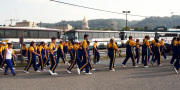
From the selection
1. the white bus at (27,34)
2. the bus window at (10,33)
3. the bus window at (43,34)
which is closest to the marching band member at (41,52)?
the white bus at (27,34)

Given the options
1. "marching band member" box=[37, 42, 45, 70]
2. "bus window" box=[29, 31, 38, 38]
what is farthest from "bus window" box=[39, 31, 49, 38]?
"marching band member" box=[37, 42, 45, 70]

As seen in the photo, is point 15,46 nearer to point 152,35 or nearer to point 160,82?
point 160,82

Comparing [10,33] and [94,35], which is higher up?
[10,33]

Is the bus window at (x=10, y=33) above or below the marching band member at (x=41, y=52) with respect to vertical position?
above

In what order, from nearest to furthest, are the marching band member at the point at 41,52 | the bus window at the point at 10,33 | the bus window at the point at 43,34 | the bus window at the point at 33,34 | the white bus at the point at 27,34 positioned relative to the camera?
the marching band member at the point at 41,52 → the white bus at the point at 27,34 → the bus window at the point at 10,33 → the bus window at the point at 33,34 → the bus window at the point at 43,34

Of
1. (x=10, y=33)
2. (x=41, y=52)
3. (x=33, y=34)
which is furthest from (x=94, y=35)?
(x=41, y=52)

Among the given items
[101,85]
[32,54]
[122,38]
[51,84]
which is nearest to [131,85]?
[101,85]

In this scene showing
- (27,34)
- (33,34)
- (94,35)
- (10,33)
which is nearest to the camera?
(10,33)

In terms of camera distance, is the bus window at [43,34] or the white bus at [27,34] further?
the bus window at [43,34]

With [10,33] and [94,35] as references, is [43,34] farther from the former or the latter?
[94,35]

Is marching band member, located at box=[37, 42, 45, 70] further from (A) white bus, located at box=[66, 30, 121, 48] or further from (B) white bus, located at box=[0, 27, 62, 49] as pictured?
(A) white bus, located at box=[66, 30, 121, 48]

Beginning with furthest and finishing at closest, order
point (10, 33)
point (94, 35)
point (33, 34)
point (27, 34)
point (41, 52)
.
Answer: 1. point (94, 35)
2. point (33, 34)
3. point (27, 34)
4. point (10, 33)
5. point (41, 52)

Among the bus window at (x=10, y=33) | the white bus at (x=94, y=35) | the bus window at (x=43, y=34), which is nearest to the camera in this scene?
the bus window at (x=10, y=33)

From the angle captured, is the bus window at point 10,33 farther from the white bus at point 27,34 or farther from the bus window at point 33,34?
the bus window at point 33,34
